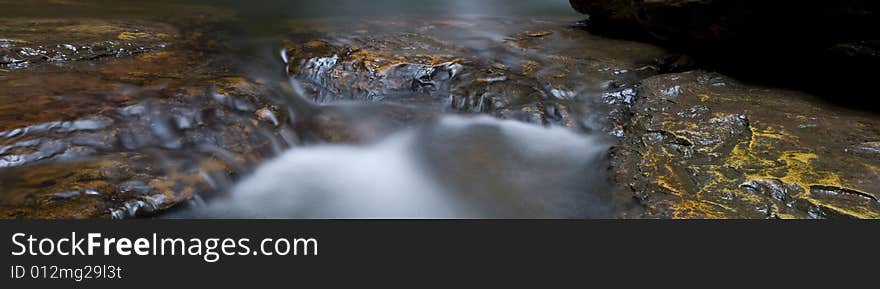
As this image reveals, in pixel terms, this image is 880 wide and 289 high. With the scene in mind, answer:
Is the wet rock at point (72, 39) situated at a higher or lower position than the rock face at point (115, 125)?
higher

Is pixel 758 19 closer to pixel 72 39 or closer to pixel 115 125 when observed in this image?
pixel 115 125

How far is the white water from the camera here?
10.6 feet

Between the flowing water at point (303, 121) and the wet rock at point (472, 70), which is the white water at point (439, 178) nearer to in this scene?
the flowing water at point (303, 121)

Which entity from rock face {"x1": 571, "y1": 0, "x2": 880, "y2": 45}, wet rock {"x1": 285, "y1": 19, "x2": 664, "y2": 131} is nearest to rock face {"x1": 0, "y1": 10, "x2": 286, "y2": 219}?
wet rock {"x1": 285, "y1": 19, "x2": 664, "y2": 131}

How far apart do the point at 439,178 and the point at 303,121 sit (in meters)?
1.59

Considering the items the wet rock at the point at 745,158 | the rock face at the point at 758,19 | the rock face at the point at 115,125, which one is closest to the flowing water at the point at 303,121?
the rock face at the point at 115,125

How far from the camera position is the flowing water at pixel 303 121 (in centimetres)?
309

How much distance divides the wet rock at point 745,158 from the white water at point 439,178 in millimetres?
333

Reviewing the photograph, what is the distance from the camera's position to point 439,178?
3.69 m

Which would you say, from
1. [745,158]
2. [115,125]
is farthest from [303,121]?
[745,158]

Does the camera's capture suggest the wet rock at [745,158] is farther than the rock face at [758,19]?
No

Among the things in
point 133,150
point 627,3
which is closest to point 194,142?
point 133,150

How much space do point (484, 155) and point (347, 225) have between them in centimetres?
196

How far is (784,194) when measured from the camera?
105 inches
